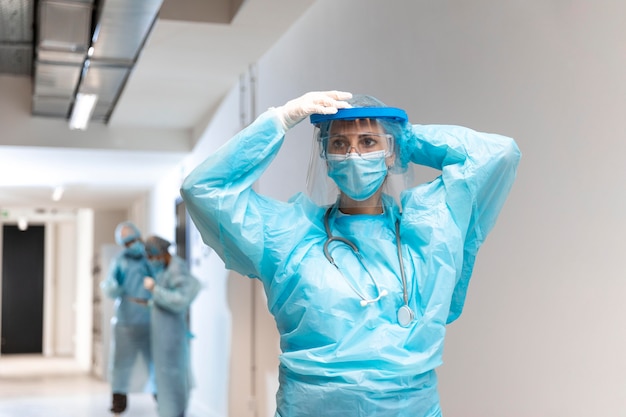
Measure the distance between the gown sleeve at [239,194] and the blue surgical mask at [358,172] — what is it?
151mm

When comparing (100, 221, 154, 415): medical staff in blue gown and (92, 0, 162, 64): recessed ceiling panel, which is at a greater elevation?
(92, 0, 162, 64): recessed ceiling panel

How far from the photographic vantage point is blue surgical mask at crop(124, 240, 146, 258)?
22.5 ft

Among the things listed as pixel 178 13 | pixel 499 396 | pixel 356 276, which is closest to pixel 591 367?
pixel 499 396

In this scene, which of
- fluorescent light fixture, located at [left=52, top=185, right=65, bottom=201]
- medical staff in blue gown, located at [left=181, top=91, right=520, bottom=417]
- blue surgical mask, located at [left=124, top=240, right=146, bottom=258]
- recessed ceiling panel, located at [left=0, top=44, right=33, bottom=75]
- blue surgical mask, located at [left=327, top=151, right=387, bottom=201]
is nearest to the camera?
medical staff in blue gown, located at [left=181, top=91, right=520, bottom=417]

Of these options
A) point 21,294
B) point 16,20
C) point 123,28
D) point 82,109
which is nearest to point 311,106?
point 123,28

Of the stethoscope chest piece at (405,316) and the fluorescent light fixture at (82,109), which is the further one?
the fluorescent light fixture at (82,109)

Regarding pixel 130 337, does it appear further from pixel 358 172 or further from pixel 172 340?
pixel 358 172

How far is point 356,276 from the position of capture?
6.10 ft

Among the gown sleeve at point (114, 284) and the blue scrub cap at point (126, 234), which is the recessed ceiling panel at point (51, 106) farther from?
the gown sleeve at point (114, 284)

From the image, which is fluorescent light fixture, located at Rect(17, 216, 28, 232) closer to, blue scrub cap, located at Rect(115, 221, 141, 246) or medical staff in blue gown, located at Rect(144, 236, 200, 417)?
blue scrub cap, located at Rect(115, 221, 141, 246)

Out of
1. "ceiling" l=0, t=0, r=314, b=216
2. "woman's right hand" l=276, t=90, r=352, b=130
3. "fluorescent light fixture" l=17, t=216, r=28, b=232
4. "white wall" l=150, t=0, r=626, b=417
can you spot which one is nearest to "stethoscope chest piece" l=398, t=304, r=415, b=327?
"woman's right hand" l=276, t=90, r=352, b=130

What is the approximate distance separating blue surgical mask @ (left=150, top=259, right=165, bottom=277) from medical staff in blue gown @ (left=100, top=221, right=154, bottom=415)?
97mm

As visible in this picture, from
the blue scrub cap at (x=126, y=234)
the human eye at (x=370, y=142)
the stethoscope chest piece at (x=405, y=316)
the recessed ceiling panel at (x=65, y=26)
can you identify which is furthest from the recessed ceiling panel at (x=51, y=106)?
the stethoscope chest piece at (x=405, y=316)

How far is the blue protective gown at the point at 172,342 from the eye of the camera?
19.8 ft
